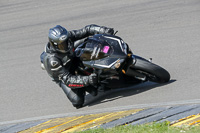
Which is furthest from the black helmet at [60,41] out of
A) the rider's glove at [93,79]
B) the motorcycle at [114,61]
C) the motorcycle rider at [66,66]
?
the rider's glove at [93,79]

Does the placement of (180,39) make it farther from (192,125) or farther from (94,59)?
(192,125)

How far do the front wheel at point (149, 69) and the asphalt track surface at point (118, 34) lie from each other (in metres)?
0.22

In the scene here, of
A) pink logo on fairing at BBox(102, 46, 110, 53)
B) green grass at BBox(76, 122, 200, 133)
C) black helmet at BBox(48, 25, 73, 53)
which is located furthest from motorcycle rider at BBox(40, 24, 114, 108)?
green grass at BBox(76, 122, 200, 133)

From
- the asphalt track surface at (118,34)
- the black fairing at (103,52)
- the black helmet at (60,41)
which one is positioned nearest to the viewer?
the black fairing at (103,52)

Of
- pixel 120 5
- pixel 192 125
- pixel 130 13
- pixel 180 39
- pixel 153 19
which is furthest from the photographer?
pixel 120 5

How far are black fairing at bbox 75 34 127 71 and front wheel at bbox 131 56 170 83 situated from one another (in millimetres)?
303

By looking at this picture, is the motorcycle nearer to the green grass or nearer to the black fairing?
the black fairing

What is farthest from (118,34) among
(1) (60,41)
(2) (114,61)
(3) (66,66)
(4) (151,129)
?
(4) (151,129)

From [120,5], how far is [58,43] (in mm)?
6531

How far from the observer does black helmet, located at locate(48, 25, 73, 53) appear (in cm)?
693

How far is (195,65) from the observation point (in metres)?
7.80

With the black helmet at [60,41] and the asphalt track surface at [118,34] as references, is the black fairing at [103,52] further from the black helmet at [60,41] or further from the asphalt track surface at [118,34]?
the asphalt track surface at [118,34]

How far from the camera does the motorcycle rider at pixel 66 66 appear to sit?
6988mm

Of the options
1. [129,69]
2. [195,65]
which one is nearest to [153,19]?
[195,65]
